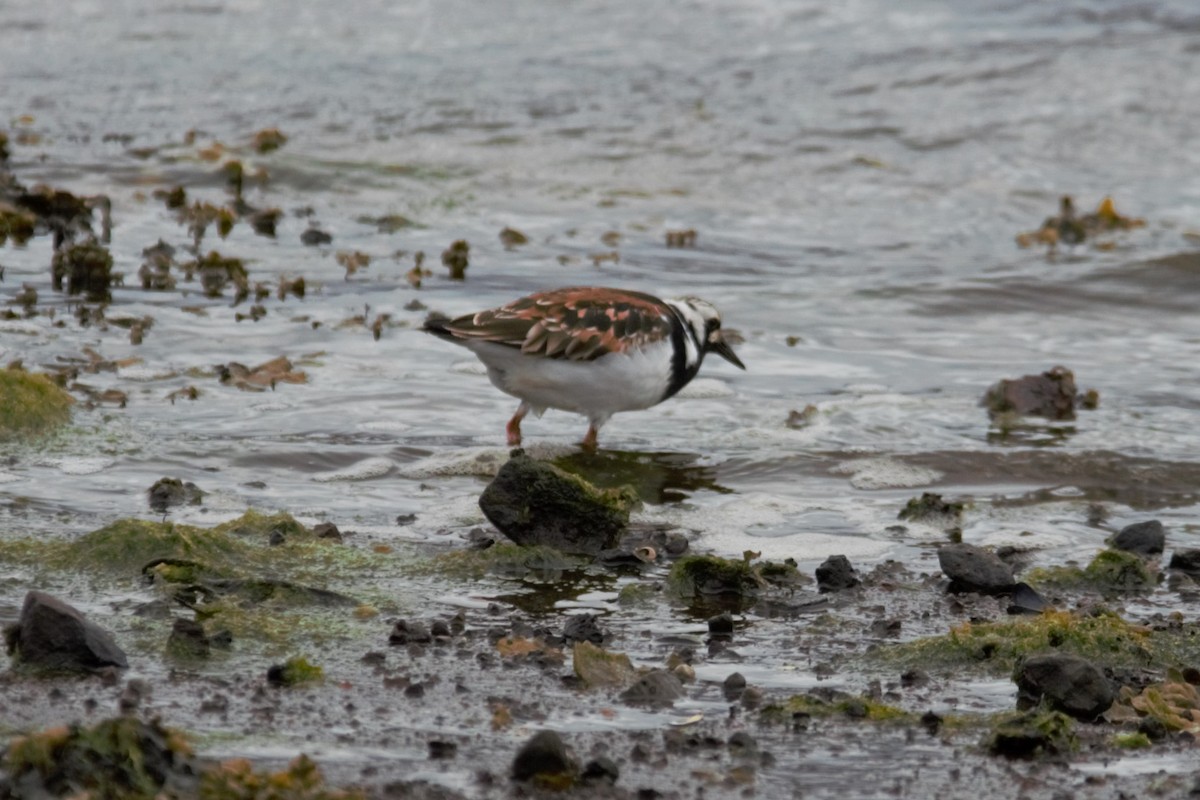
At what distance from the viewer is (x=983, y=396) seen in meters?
7.75

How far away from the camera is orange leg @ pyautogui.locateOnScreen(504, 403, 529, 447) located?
6.95 meters

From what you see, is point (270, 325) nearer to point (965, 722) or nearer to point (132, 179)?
point (132, 179)

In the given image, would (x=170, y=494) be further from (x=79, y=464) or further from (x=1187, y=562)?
(x=1187, y=562)

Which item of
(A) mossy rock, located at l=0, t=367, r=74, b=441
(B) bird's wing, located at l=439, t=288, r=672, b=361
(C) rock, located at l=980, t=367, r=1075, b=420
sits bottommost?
(A) mossy rock, located at l=0, t=367, r=74, b=441

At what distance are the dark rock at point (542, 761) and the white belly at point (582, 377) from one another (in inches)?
152

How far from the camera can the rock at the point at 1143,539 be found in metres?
5.37

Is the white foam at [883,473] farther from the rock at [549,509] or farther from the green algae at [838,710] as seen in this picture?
the green algae at [838,710]

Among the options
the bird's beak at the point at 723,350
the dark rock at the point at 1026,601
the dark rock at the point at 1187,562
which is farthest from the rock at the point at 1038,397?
the dark rock at the point at 1026,601

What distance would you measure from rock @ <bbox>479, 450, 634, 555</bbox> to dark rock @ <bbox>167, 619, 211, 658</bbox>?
4.22 feet

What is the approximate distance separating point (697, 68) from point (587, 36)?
4.76 ft

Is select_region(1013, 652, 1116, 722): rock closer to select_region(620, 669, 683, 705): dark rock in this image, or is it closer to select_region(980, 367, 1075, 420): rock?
select_region(620, 669, 683, 705): dark rock

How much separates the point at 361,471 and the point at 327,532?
4.00 ft

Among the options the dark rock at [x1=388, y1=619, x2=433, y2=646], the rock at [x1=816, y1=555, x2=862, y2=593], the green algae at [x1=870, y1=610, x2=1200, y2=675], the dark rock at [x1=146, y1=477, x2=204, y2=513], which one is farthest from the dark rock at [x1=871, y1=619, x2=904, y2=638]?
the dark rock at [x1=146, y1=477, x2=204, y2=513]

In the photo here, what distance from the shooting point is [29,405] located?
626cm
